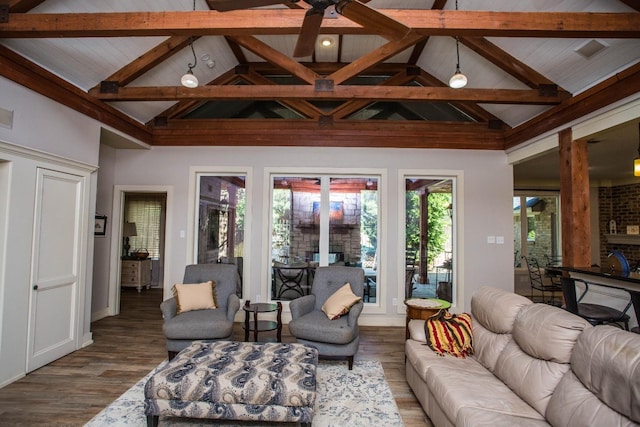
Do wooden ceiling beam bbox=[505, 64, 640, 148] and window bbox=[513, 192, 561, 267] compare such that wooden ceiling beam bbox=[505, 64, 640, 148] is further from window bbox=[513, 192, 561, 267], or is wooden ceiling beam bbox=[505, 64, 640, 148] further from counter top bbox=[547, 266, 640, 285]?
window bbox=[513, 192, 561, 267]

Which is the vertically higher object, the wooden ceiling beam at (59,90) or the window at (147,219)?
the wooden ceiling beam at (59,90)

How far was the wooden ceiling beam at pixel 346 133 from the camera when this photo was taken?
5.09 m

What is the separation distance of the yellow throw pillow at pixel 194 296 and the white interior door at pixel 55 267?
1.14m

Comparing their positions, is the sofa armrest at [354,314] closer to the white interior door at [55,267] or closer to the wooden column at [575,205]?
the wooden column at [575,205]

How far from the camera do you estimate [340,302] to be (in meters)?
3.59

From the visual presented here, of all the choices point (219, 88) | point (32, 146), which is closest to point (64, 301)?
point (32, 146)

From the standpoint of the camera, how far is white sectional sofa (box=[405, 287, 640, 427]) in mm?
1505

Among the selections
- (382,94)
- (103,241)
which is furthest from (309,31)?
(103,241)

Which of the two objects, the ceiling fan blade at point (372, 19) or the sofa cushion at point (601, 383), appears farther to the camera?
the ceiling fan blade at point (372, 19)

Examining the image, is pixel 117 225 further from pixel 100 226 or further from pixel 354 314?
pixel 354 314

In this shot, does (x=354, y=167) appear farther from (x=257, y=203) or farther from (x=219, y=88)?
(x=219, y=88)

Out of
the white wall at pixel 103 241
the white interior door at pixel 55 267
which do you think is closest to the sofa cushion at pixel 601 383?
the white interior door at pixel 55 267

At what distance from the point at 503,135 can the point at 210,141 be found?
4.66 metres

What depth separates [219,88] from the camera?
395 centimetres
